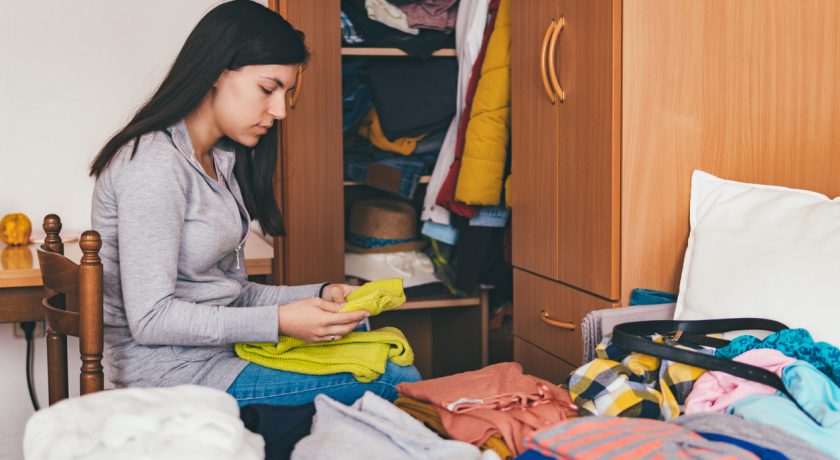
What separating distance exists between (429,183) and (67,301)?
1.57m

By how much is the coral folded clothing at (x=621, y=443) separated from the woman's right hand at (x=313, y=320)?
64 cm

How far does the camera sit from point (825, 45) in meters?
1.74

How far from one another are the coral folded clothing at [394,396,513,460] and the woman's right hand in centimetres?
28

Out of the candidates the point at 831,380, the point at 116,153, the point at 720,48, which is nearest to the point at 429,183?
the point at 720,48

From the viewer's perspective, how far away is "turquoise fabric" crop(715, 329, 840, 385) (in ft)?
3.80

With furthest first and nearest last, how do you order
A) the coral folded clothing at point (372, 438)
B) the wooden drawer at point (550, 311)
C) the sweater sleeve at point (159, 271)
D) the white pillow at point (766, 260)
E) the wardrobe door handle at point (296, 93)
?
the wardrobe door handle at point (296, 93)
the wooden drawer at point (550, 311)
the sweater sleeve at point (159, 271)
the white pillow at point (766, 260)
the coral folded clothing at point (372, 438)

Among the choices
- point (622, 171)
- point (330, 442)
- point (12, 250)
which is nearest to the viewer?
point (330, 442)

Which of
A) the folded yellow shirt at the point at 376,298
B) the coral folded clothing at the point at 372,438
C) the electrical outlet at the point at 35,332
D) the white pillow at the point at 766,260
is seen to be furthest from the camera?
the electrical outlet at the point at 35,332

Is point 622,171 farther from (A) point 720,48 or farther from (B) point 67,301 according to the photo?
(B) point 67,301

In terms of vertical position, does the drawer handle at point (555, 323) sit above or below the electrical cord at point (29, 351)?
above

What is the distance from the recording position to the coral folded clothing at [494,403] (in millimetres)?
1064

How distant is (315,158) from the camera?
2576 mm

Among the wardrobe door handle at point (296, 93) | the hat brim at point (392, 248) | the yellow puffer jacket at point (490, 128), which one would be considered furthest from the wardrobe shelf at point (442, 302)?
the wardrobe door handle at point (296, 93)

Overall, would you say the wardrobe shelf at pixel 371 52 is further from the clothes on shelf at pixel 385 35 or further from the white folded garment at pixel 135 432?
the white folded garment at pixel 135 432
